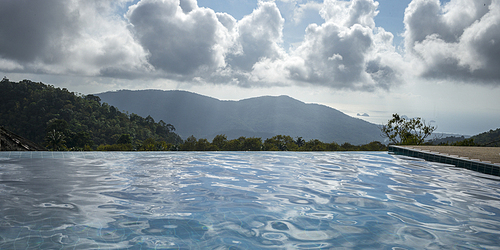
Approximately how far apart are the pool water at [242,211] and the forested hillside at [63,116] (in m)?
27.9

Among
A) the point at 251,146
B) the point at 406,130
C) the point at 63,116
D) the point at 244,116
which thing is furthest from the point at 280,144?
the point at 244,116

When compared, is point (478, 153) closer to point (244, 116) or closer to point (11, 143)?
point (11, 143)

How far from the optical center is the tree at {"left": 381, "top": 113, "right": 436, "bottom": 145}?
12656 mm

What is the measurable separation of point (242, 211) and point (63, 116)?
39.8 metres

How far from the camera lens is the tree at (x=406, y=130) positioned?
12.7m

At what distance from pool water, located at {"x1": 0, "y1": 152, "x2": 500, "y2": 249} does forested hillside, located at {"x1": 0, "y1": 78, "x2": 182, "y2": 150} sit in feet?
91.4

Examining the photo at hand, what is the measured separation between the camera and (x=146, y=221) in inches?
103

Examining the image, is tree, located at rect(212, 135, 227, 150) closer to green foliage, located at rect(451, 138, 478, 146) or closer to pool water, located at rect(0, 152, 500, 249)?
pool water, located at rect(0, 152, 500, 249)

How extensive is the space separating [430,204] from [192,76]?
23.5 metres

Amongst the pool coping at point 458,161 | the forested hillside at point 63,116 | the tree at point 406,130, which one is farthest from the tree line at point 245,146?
the forested hillside at point 63,116

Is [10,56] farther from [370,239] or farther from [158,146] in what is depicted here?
[370,239]

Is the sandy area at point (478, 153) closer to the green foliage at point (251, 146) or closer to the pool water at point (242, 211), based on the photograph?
the pool water at point (242, 211)

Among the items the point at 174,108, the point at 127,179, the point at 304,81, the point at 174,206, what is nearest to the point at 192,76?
the point at 304,81

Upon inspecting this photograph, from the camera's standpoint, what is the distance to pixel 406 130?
509 inches
